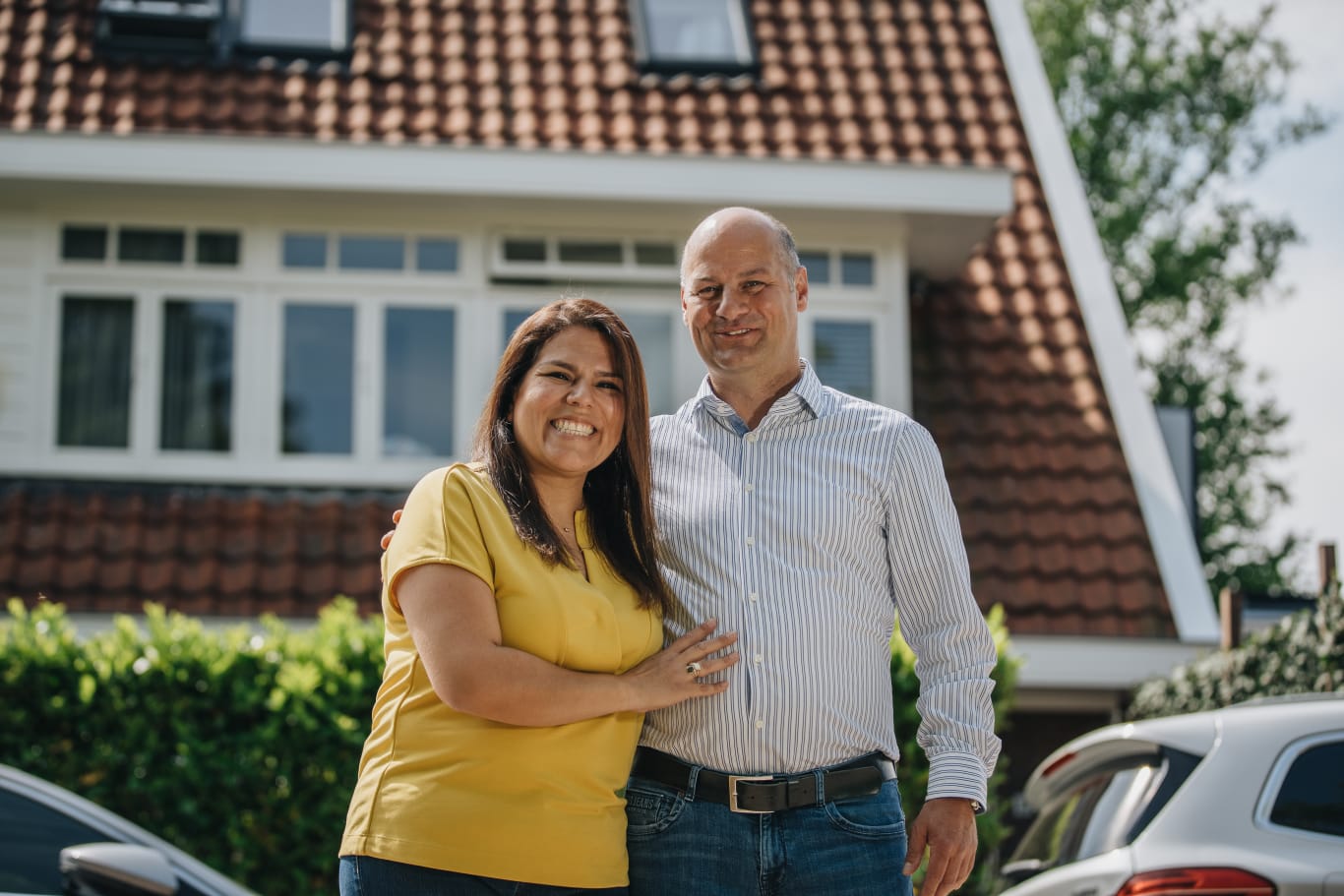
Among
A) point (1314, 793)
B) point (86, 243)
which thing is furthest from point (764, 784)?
point (86, 243)

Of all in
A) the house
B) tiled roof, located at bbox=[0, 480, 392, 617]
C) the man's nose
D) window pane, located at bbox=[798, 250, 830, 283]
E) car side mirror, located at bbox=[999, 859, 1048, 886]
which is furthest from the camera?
window pane, located at bbox=[798, 250, 830, 283]

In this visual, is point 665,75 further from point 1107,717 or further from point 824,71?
point 1107,717

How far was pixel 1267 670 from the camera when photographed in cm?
764

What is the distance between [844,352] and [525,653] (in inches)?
286

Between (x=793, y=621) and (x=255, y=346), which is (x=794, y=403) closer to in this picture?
(x=793, y=621)

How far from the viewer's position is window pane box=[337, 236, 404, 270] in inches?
388

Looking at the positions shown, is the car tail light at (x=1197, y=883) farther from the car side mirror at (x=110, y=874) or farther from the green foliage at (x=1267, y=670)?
the car side mirror at (x=110, y=874)

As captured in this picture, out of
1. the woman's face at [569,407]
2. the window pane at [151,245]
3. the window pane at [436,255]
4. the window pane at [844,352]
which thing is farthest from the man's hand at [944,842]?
the window pane at [151,245]

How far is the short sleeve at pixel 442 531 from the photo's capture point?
9.71 feet

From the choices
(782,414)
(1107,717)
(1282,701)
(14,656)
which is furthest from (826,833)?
(1107,717)

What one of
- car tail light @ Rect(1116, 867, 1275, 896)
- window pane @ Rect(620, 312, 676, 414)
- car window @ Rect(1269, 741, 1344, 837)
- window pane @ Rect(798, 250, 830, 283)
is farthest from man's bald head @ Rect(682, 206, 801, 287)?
window pane @ Rect(798, 250, 830, 283)

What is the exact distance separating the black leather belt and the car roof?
2.39 metres

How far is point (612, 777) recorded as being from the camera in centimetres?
312

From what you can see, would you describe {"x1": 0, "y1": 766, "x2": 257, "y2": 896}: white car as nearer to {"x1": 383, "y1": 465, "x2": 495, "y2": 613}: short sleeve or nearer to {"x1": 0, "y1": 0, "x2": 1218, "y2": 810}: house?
{"x1": 383, "y1": 465, "x2": 495, "y2": 613}: short sleeve
